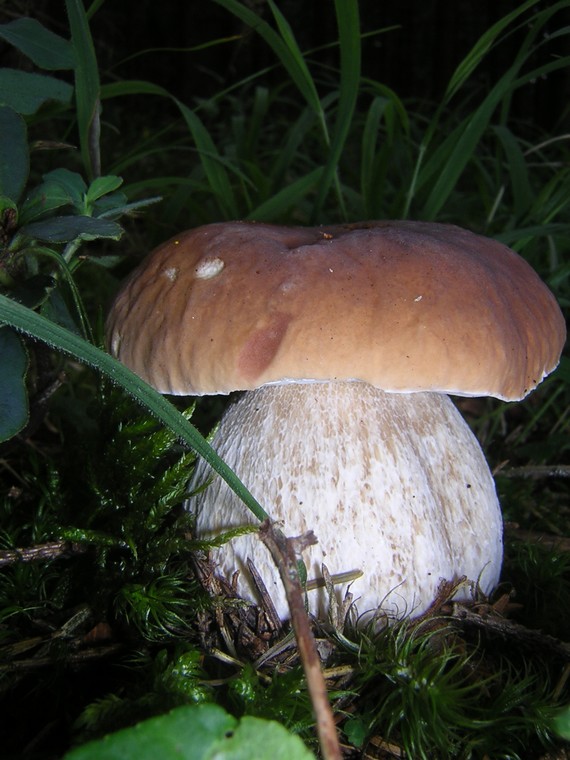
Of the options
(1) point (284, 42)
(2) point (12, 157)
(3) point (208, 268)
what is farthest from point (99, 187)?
(1) point (284, 42)

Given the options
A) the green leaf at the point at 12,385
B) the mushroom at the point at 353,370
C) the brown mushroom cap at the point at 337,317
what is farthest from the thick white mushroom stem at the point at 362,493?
the green leaf at the point at 12,385

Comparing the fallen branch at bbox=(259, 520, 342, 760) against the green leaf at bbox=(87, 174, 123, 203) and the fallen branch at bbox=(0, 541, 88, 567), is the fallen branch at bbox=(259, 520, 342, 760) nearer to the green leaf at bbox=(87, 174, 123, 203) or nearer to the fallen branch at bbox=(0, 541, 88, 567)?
the fallen branch at bbox=(0, 541, 88, 567)

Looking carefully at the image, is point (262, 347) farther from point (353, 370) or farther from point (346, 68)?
point (346, 68)

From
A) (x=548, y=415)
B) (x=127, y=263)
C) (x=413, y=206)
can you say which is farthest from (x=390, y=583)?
(x=127, y=263)

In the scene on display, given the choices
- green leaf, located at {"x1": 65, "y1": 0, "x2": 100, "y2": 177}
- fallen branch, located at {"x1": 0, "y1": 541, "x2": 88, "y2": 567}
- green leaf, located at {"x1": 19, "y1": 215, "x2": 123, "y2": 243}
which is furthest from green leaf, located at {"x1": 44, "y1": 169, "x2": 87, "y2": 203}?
fallen branch, located at {"x1": 0, "y1": 541, "x2": 88, "y2": 567}

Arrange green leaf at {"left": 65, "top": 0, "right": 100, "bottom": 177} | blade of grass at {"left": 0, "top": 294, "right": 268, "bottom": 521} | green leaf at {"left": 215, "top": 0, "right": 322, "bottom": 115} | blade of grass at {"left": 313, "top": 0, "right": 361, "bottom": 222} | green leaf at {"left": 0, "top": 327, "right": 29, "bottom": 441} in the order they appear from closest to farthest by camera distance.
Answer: blade of grass at {"left": 0, "top": 294, "right": 268, "bottom": 521}
green leaf at {"left": 0, "top": 327, "right": 29, "bottom": 441}
green leaf at {"left": 65, "top": 0, "right": 100, "bottom": 177}
blade of grass at {"left": 313, "top": 0, "right": 361, "bottom": 222}
green leaf at {"left": 215, "top": 0, "right": 322, "bottom": 115}

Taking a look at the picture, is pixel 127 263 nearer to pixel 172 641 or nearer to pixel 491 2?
pixel 172 641

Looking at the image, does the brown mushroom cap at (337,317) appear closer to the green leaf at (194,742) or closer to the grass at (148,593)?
the grass at (148,593)
